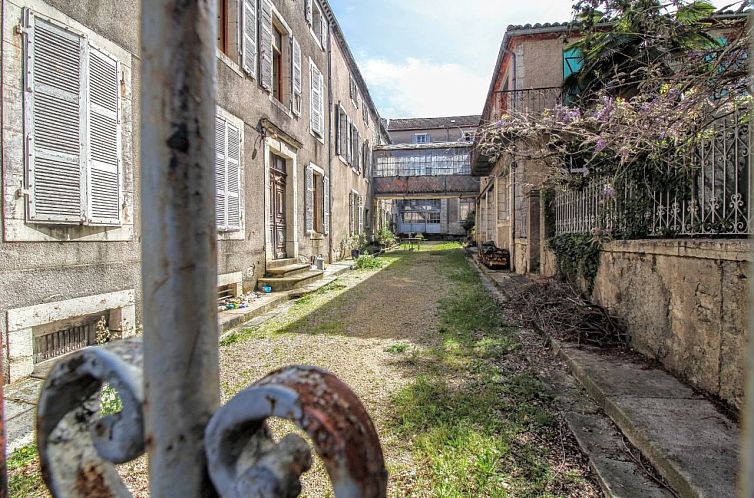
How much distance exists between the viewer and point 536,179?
8656 mm

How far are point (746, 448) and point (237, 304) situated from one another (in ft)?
19.9

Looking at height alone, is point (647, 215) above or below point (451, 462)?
above

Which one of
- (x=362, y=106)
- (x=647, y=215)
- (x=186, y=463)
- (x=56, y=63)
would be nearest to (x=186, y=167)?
(x=186, y=463)

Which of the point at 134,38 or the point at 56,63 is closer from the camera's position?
the point at 56,63

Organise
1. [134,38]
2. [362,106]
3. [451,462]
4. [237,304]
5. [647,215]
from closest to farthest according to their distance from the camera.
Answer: [451,462] < [647,215] < [134,38] < [237,304] < [362,106]

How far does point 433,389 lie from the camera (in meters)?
2.95

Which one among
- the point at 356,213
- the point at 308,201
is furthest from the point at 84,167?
the point at 356,213

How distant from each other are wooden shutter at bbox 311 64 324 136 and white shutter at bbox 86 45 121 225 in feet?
22.6

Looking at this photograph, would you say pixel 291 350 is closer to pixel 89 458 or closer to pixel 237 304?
pixel 237 304

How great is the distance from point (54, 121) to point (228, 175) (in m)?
2.78

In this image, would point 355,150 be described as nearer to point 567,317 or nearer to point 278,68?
point 278,68

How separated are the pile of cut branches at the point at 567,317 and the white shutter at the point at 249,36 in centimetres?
584

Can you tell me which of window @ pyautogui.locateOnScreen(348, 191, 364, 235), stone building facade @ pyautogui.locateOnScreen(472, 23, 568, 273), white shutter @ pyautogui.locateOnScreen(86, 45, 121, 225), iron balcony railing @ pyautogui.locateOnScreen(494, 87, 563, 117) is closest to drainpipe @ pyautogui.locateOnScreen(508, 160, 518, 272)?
stone building facade @ pyautogui.locateOnScreen(472, 23, 568, 273)

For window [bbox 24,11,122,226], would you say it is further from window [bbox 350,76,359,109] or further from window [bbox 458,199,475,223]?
window [bbox 458,199,475,223]
